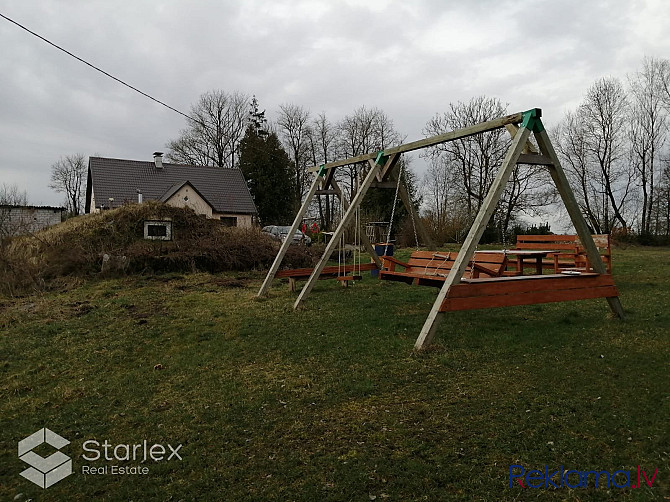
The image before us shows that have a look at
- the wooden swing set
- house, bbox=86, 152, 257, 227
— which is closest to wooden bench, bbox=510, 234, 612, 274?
the wooden swing set

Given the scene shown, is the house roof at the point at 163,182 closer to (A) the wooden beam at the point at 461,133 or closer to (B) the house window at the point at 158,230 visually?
(B) the house window at the point at 158,230

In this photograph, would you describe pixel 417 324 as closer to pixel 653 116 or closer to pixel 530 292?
pixel 530 292

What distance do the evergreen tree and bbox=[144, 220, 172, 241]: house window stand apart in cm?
2270

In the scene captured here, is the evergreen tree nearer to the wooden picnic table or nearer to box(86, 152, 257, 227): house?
box(86, 152, 257, 227): house

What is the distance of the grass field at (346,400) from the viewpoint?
2861 mm

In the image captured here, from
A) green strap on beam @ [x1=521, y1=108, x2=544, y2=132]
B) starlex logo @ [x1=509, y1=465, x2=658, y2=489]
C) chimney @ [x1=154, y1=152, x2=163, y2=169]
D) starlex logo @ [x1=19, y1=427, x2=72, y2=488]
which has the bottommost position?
starlex logo @ [x1=19, y1=427, x2=72, y2=488]

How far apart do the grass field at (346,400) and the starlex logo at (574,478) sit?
0.04m

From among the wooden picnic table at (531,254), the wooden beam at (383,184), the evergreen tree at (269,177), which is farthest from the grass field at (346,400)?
the evergreen tree at (269,177)

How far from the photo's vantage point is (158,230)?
642 inches

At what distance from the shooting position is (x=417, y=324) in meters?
6.56

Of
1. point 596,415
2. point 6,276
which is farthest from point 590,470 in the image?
point 6,276

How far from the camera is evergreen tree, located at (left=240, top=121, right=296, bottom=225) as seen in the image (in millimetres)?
39375

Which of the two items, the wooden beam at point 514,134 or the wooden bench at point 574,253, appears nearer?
the wooden beam at point 514,134

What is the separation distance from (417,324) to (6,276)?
34.5 feet
